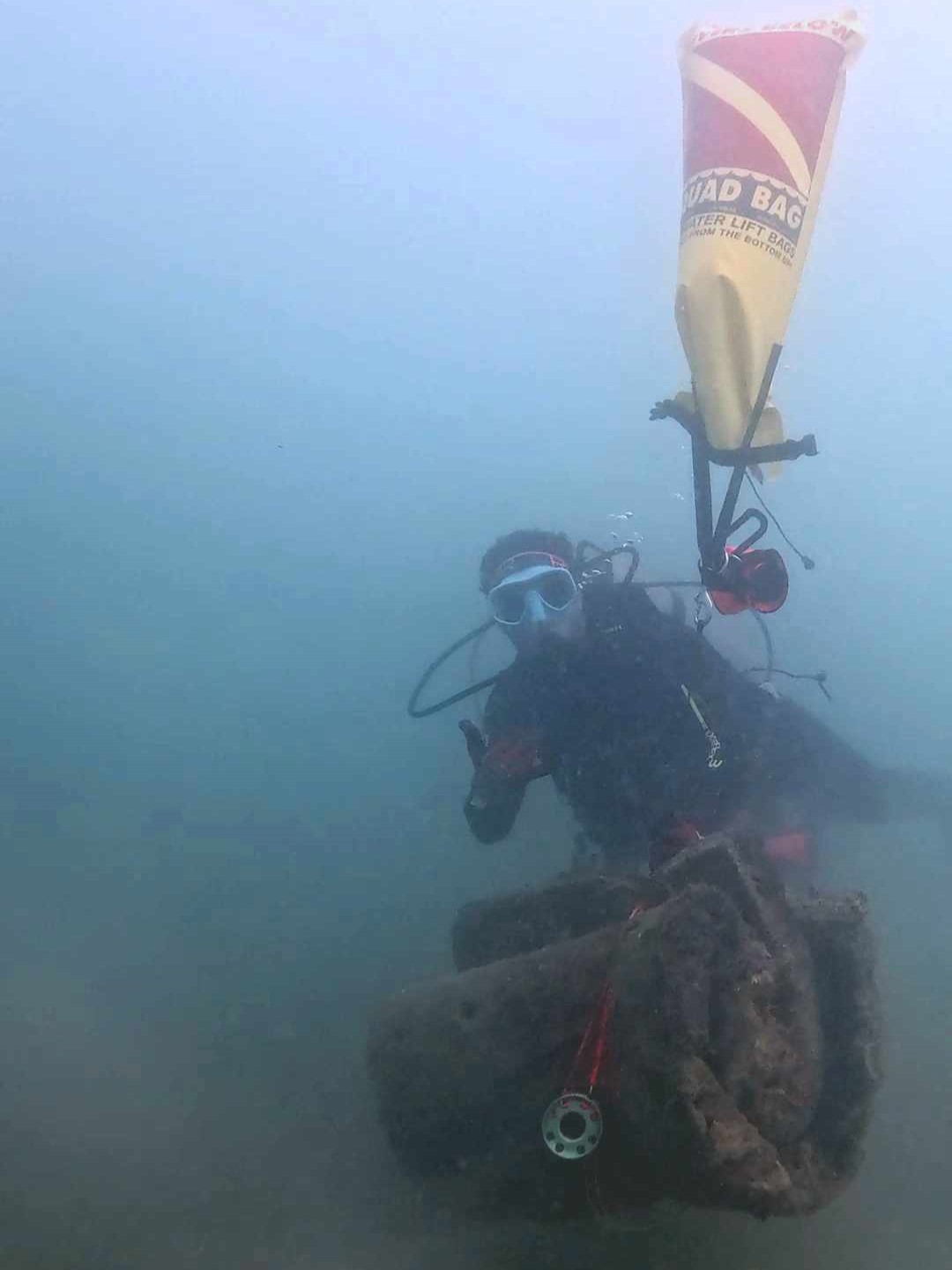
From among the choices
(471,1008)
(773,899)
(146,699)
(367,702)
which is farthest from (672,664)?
(146,699)

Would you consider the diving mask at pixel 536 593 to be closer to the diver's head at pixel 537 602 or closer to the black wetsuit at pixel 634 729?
the diver's head at pixel 537 602

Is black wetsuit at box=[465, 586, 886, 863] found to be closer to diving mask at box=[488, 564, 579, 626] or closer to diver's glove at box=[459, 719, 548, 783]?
diver's glove at box=[459, 719, 548, 783]

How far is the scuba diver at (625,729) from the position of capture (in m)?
4.28

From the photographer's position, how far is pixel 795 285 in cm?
341

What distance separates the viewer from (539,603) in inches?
203

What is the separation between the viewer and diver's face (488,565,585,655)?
5117 mm

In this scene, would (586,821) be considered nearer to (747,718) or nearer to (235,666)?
(747,718)

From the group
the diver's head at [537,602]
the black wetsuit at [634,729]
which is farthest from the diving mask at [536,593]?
the black wetsuit at [634,729]

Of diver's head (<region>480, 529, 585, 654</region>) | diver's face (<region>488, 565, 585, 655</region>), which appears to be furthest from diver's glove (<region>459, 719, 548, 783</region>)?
diver's face (<region>488, 565, 585, 655</region>)

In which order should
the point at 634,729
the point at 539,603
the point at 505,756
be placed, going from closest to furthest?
the point at 505,756 < the point at 634,729 < the point at 539,603

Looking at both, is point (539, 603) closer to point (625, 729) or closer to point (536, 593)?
point (536, 593)

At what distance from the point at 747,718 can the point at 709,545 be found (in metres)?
1.54

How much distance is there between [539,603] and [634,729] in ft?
3.77

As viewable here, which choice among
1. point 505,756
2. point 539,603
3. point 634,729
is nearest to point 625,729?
point 634,729
